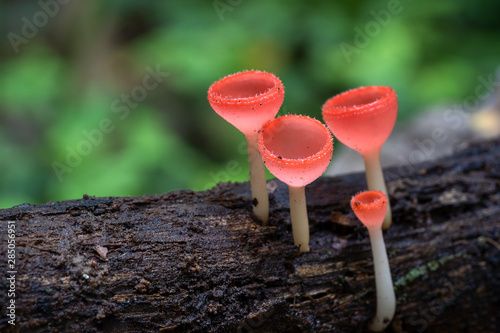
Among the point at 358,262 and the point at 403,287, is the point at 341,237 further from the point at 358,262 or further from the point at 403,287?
the point at 403,287

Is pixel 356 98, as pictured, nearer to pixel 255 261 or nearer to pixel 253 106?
pixel 253 106

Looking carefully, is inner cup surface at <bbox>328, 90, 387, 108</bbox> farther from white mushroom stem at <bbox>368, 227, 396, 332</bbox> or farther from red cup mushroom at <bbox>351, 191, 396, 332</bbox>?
white mushroom stem at <bbox>368, 227, 396, 332</bbox>

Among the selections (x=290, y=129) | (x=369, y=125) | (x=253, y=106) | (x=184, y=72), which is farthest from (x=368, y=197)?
(x=184, y=72)

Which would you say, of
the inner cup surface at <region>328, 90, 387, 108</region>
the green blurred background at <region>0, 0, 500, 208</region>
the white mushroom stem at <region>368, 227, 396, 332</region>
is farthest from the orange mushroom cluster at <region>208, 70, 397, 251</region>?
the green blurred background at <region>0, 0, 500, 208</region>

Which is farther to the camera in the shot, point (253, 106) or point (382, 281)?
point (382, 281)

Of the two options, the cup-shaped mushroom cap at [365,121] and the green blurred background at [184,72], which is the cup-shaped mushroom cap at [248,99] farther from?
the green blurred background at [184,72]

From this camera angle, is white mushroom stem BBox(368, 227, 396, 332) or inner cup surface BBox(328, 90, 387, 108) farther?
inner cup surface BBox(328, 90, 387, 108)

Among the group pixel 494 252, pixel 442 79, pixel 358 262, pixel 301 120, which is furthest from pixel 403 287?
pixel 442 79
